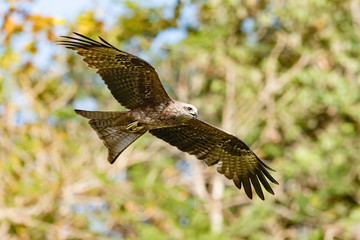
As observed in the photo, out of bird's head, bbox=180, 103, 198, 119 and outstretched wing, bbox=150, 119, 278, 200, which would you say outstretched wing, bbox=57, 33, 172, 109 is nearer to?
bird's head, bbox=180, 103, 198, 119

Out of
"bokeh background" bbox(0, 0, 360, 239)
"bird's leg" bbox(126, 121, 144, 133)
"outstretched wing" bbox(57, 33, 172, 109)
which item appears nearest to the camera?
"outstretched wing" bbox(57, 33, 172, 109)

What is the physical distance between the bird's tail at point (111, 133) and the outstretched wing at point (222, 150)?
0.57 meters

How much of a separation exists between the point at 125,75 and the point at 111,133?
1.81 feet

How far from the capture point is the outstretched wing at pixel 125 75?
591cm

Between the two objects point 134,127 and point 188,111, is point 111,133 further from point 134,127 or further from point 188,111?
point 188,111

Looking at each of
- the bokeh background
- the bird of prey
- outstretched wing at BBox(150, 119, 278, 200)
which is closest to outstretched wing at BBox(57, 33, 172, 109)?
the bird of prey

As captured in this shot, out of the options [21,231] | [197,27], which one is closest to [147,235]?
[21,231]

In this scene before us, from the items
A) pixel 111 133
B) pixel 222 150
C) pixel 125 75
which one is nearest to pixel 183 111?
pixel 125 75

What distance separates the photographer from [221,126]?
12172mm

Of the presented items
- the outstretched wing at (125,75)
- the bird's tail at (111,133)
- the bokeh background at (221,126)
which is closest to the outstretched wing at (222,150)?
the bird's tail at (111,133)

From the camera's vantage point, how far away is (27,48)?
8297mm

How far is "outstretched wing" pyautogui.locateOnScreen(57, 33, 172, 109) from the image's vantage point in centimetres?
591

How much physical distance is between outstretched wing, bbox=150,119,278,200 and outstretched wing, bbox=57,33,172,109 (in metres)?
0.69

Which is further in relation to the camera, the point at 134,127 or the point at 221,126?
the point at 221,126
